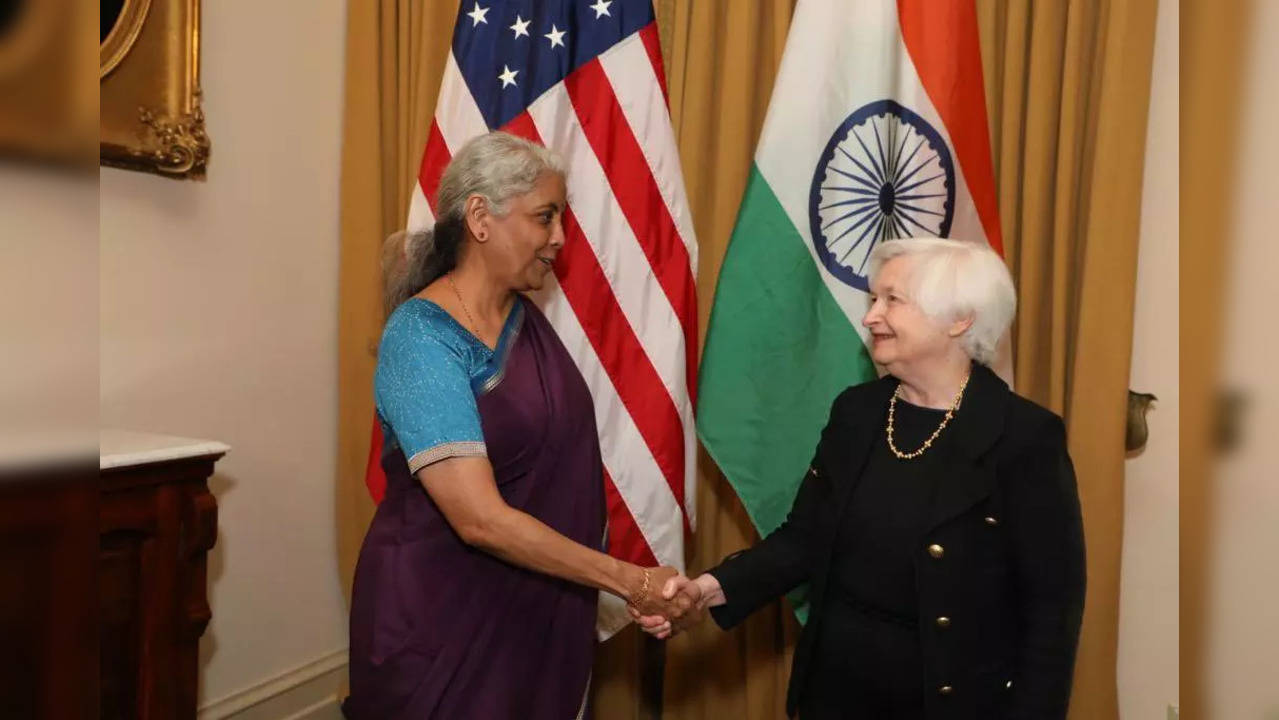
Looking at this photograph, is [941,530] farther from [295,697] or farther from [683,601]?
[295,697]

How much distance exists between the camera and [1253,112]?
0.16 metres

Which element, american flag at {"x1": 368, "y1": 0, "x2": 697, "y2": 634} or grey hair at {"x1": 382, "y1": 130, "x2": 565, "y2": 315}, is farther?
american flag at {"x1": 368, "y1": 0, "x2": 697, "y2": 634}

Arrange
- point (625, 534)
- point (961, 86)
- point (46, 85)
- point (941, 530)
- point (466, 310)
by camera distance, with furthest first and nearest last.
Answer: point (625, 534) → point (961, 86) → point (466, 310) → point (941, 530) → point (46, 85)

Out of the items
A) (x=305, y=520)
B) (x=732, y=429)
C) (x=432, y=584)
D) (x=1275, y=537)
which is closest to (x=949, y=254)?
(x=732, y=429)

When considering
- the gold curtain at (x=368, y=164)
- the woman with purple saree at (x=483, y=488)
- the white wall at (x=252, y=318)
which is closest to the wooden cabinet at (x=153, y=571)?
the woman with purple saree at (x=483, y=488)

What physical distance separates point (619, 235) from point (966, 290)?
882 millimetres

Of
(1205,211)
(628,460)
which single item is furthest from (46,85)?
(628,460)

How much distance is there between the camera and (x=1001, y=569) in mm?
1627

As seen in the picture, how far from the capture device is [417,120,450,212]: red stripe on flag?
2291mm

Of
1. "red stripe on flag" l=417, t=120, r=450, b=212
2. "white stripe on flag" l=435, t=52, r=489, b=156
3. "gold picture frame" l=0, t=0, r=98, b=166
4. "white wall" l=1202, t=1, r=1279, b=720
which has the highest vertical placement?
"white stripe on flag" l=435, t=52, r=489, b=156

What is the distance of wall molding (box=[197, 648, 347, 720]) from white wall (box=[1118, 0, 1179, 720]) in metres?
2.23

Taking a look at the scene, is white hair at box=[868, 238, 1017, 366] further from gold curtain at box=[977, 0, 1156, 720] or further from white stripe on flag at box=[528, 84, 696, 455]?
white stripe on flag at box=[528, 84, 696, 455]

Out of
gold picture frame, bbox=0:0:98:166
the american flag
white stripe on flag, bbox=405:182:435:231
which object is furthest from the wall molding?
gold picture frame, bbox=0:0:98:166

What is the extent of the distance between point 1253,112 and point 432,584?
1.75 metres
